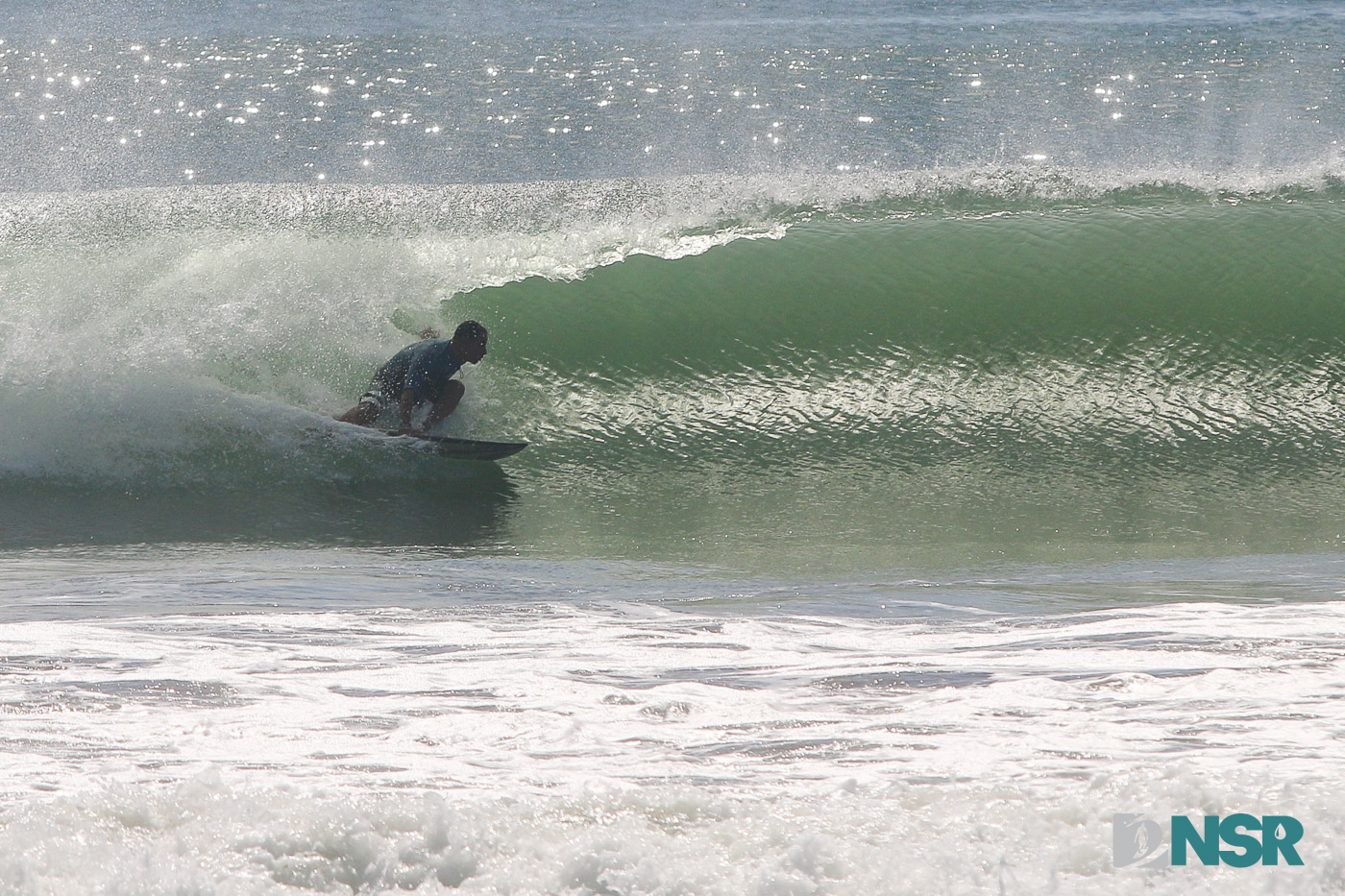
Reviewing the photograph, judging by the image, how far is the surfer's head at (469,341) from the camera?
5.55 m

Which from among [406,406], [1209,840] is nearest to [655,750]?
[1209,840]

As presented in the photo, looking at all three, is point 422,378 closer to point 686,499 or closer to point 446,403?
point 446,403

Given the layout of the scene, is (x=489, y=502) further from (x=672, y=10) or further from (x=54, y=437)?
(x=672, y=10)

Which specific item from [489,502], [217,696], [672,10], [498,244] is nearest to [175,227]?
[498,244]

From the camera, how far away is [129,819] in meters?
1.77

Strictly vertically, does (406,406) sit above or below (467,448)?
above

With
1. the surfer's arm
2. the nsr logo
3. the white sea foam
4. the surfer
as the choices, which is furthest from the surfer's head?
the nsr logo

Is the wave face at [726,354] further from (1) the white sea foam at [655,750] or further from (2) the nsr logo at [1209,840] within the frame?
(2) the nsr logo at [1209,840]

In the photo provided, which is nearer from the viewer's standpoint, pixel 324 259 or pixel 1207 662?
pixel 1207 662

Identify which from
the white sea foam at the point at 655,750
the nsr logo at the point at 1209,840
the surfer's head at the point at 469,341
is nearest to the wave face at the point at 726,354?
the surfer's head at the point at 469,341

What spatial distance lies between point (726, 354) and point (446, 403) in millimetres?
1549

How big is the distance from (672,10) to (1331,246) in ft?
36.5

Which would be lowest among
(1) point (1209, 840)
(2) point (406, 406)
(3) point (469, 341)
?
(1) point (1209, 840)

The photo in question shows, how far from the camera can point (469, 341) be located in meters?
5.56
